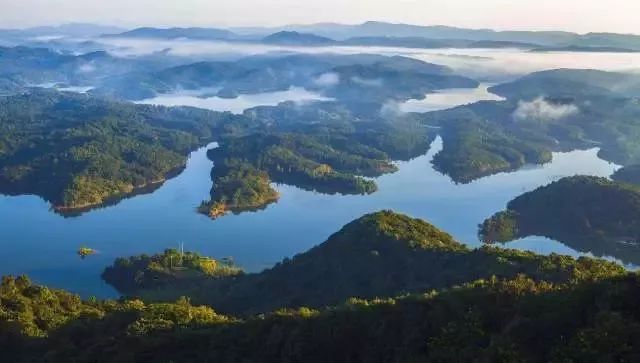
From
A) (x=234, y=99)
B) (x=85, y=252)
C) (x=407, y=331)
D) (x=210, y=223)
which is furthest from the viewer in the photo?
(x=234, y=99)

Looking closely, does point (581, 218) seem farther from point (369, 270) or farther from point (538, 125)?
point (538, 125)

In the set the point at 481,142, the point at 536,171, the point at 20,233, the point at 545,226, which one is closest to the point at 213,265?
the point at 20,233

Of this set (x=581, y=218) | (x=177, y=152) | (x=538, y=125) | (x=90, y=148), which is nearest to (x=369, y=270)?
(x=581, y=218)

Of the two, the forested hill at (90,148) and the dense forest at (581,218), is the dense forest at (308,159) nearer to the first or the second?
the forested hill at (90,148)

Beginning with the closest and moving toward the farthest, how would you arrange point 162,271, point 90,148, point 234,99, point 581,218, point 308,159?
point 162,271, point 581,218, point 90,148, point 308,159, point 234,99

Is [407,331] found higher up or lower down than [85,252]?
higher up

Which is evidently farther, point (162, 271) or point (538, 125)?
point (538, 125)

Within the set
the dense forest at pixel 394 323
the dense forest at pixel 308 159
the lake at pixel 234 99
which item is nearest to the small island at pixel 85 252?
the dense forest at pixel 308 159
